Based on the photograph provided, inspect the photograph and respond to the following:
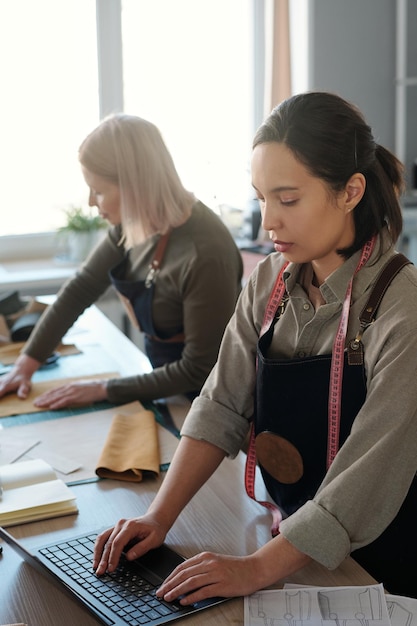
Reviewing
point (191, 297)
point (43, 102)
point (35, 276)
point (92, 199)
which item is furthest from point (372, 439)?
point (43, 102)

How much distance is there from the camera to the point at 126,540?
1273 millimetres

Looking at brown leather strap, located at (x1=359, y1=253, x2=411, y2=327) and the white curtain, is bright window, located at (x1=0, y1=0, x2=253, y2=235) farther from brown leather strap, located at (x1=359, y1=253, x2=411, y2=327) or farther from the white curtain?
brown leather strap, located at (x1=359, y1=253, x2=411, y2=327)

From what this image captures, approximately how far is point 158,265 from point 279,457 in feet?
2.75

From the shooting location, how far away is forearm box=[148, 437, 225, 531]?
4.46ft

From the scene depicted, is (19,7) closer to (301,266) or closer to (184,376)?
(184,376)

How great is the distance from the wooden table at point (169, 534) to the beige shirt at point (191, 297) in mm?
393

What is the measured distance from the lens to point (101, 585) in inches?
46.9

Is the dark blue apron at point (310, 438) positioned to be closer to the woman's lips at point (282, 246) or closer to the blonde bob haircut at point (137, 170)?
the woman's lips at point (282, 246)

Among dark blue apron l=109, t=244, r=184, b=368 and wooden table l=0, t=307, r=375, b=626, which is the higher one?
dark blue apron l=109, t=244, r=184, b=368

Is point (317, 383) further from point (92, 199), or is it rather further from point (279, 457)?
point (92, 199)

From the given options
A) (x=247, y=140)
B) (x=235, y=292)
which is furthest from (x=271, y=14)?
(x=235, y=292)

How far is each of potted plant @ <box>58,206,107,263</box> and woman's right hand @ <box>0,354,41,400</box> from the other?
164 cm

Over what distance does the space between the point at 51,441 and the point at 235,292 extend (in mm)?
584

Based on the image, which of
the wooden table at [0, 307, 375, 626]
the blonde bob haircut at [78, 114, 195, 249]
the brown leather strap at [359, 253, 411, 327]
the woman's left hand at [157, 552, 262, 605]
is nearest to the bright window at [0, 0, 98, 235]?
the blonde bob haircut at [78, 114, 195, 249]
